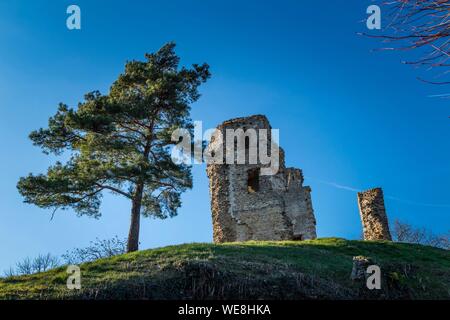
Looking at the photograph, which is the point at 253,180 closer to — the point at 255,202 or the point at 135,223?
the point at 255,202

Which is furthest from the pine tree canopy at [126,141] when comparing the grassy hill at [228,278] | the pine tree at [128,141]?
the grassy hill at [228,278]

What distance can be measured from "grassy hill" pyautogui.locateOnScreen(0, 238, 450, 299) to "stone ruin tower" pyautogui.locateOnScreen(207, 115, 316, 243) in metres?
5.51

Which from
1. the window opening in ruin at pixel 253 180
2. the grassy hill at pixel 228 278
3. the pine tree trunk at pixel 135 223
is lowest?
the grassy hill at pixel 228 278

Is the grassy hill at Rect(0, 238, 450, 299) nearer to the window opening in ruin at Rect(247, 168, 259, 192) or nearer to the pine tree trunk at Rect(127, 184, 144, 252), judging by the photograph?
the pine tree trunk at Rect(127, 184, 144, 252)

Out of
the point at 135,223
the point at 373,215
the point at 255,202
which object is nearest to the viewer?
the point at 135,223

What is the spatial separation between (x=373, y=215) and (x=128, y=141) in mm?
12057

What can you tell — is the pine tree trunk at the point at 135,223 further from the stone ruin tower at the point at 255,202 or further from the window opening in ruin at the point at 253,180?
the window opening in ruin at the point at 253,180

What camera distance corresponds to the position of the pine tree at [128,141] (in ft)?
54.5

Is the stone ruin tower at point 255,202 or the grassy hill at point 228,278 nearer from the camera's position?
the grassy hill at point 228,278

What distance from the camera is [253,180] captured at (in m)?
20.8

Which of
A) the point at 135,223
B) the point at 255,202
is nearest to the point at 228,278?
the point at 135,223

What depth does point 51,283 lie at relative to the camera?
9.30 m
